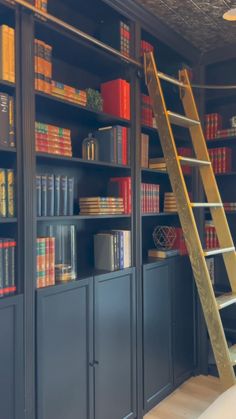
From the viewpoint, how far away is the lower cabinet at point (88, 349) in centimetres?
180

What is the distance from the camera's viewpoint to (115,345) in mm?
2219

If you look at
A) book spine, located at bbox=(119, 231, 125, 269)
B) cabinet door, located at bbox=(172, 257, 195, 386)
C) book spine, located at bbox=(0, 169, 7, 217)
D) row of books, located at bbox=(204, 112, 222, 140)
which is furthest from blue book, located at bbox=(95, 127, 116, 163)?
row of books, located at bbox=(204, 112, 222, 140)

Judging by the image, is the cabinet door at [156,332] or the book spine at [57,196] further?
the cabinet door at [156,332]

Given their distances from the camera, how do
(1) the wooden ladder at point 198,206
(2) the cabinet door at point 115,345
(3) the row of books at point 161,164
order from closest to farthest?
(1) the wooden ladder at point 198,206 → (2) the cabinet door at point 115,345 → (3) the row of books at point 161,164

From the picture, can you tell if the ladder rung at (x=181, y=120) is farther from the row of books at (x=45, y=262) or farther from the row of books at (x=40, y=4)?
the row of books at (x=45, y=262)

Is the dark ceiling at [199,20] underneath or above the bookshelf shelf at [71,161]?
above

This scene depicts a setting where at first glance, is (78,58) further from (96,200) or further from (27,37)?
(96,200)

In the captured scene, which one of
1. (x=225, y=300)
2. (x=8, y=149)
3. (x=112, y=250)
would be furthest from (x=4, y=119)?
(x=225, y=300)

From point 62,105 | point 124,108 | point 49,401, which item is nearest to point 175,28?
point 124,108

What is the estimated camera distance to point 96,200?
2166 millimetres

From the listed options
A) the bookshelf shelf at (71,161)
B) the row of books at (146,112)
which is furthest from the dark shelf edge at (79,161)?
the row of books at (146,112)

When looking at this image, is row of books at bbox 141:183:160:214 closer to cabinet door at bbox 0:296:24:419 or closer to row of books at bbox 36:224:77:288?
row of books at bbox 36:224:77:288

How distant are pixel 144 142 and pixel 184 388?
72.5 inches

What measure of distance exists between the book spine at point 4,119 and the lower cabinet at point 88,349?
71cm
